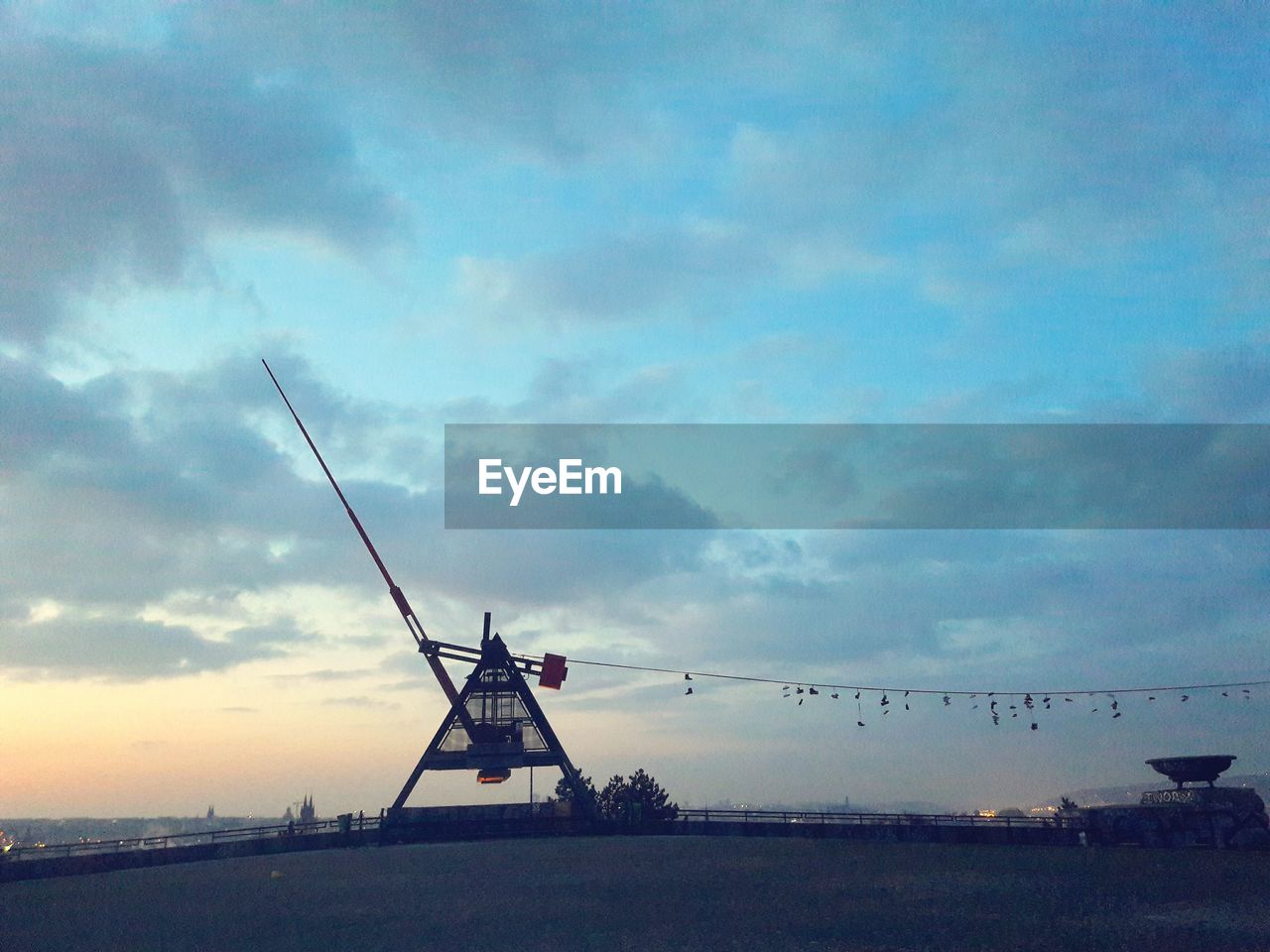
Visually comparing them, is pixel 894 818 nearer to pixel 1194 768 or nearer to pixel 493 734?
pixel 1194 768

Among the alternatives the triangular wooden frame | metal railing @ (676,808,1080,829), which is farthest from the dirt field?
the triangular wooden frame

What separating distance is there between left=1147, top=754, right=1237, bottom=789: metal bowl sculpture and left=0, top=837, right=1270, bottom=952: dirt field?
7.96 meters

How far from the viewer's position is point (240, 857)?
125 feet

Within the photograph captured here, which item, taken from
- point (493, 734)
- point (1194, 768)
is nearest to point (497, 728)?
point (493, 734)

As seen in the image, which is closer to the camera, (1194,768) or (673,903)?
(673,903)

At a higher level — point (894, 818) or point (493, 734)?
point (493, 734)

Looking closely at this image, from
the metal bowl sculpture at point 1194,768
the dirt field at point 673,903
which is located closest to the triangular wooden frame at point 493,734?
the dirt field at point 673,903

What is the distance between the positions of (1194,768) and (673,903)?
33532 millimetres

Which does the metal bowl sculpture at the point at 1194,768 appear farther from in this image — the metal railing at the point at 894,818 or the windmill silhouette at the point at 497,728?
the windmill silhouette at the point at 497,728

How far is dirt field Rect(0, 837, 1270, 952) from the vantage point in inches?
643

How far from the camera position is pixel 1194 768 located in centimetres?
4141

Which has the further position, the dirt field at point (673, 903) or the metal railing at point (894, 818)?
the metal railing at point (894, 818)

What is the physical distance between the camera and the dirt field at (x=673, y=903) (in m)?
16.3

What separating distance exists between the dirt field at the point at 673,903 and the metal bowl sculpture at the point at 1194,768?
26.1 feet
